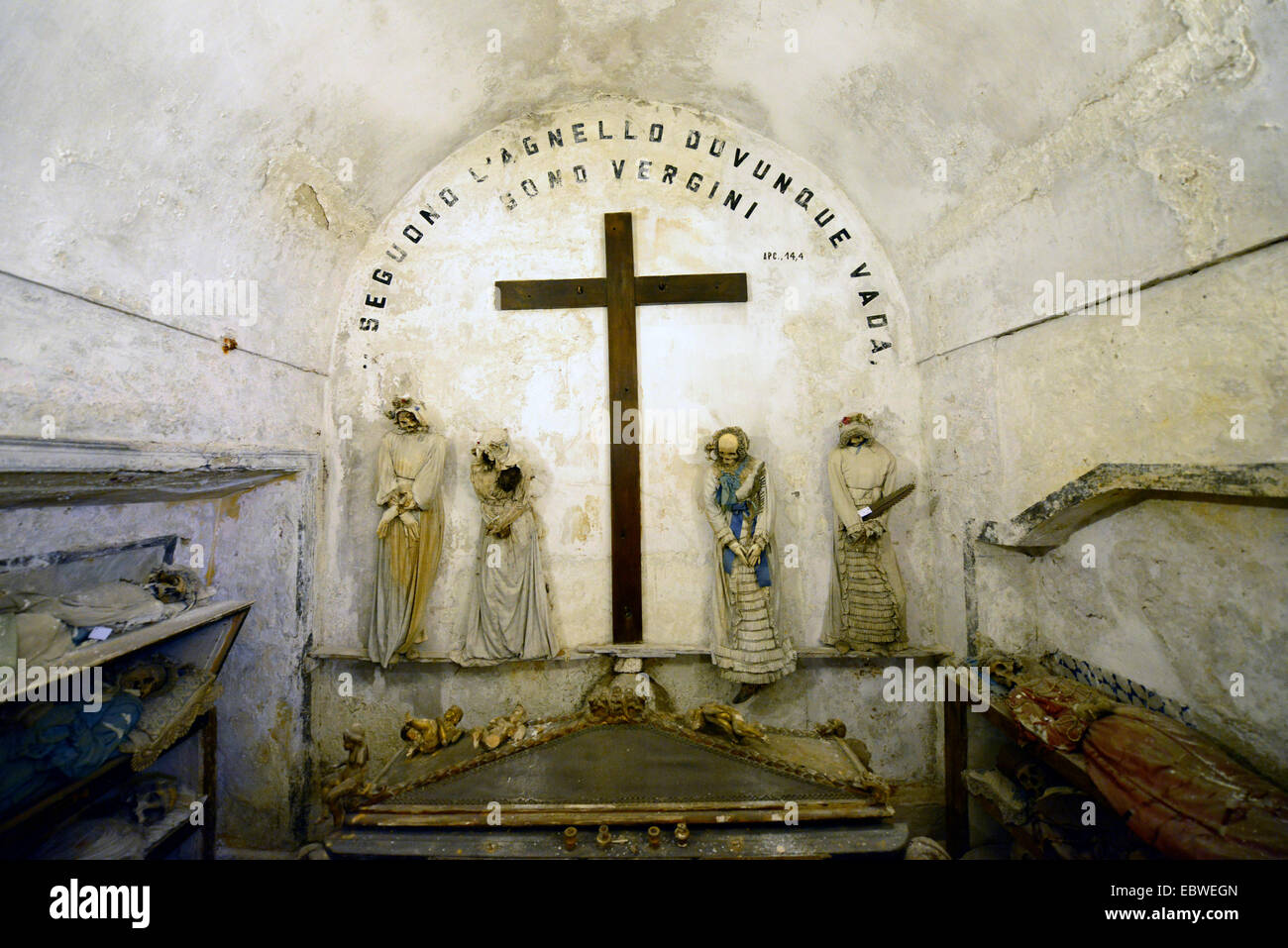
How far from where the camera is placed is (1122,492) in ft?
9.17

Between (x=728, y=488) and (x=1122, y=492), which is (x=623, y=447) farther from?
(x=1122, y=492)

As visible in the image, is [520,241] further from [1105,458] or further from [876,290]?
[1105,458]

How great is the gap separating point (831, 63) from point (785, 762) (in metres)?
4.48

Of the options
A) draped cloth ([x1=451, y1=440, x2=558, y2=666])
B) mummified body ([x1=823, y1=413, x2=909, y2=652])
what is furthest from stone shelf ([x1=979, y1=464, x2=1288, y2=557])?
draped cloth ([x1=451, y1=440, x2=558, y2=666])

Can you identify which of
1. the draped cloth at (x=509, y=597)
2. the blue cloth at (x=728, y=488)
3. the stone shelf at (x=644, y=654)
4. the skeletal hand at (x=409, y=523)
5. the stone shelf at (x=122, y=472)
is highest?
the stone shelf at (x=122, y=472)

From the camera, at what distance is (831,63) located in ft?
12.1

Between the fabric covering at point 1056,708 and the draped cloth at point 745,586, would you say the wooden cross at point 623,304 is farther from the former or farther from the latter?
the fabric covering at point 1056,708

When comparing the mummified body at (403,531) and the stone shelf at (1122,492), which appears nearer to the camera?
the stone shelf at (1122,492)

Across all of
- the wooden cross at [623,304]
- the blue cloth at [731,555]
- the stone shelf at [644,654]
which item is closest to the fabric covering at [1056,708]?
the stone shelf at [644,654]

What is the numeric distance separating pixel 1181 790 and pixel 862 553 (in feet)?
Result: 6.75

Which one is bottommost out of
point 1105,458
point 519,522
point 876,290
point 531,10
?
point 519,522

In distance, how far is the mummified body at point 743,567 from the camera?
3.89 meters
